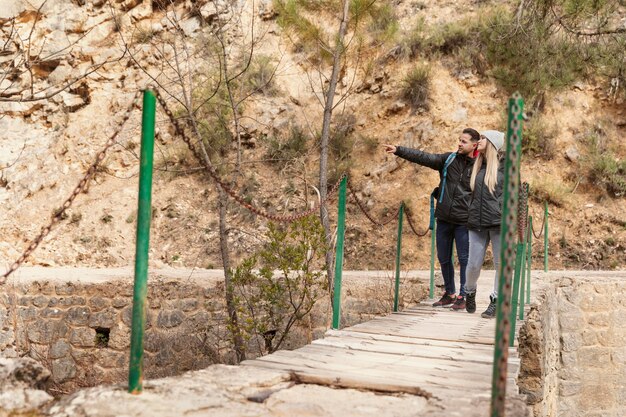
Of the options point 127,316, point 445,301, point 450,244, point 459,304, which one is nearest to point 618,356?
point 445,301

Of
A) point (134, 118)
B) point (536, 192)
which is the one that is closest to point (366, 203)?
point (536, 192)

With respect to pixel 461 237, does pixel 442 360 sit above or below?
below

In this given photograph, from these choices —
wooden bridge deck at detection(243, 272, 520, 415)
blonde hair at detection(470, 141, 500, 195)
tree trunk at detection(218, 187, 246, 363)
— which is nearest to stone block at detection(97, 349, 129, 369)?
tree trunk at detection(218, 187, 246, 363)

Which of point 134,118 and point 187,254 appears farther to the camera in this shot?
point 134,118

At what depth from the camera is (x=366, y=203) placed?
44.4ft

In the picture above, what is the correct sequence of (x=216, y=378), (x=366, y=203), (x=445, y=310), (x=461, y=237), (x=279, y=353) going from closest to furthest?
(x=216, y=378) < (x=279, y=353) < (x=461, y=237) < (x=445, y=310) < (x=366, y=203)

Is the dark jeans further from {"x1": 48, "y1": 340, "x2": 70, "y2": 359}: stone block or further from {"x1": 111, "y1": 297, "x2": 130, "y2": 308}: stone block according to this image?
{"x1": 48, "y1": 340, "x2": 70, "y2": 359}: stone block

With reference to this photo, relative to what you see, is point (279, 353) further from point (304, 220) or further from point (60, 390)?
point (60, 390)

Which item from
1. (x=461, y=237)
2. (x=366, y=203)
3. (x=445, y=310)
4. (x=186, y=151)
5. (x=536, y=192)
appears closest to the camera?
(x=461, y=237)

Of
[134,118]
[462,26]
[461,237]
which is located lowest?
[461,237]

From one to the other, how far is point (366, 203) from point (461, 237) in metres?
8.07

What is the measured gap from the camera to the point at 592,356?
7.32 meters

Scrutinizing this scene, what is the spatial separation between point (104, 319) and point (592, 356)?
6.23 metres

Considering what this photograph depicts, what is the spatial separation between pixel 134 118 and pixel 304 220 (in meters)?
10.9
